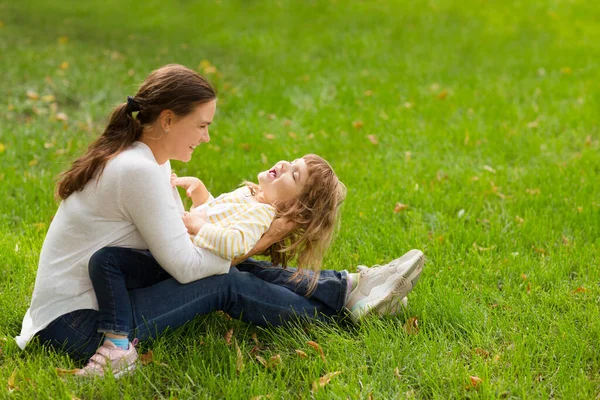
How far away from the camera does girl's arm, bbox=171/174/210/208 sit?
11.1ft

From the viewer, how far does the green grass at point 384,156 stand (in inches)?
112

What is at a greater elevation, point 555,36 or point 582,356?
point 555,36

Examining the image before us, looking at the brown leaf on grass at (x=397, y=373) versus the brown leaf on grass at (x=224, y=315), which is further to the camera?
the brown leaf on grass at (x=224, y=315)

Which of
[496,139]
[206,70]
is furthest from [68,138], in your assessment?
[496,139]

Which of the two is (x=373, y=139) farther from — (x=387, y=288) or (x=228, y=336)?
(x=228, y=336)

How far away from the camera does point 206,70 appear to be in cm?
826

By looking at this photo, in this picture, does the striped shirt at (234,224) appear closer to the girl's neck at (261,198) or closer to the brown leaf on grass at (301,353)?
the girl's neck at (261,198)

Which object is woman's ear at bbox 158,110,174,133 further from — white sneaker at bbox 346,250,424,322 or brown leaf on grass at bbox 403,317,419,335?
brown leaf on grass at bbox 403,317,419,335

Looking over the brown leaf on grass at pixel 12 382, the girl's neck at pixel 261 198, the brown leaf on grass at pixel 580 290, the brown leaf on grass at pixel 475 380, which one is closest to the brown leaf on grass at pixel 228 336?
the girl's neck at pixel 261 198

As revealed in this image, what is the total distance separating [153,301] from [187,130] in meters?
0.74

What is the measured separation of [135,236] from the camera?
2.84 metres

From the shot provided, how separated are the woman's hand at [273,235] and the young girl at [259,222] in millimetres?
28

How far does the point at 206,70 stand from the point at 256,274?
5366 millimetres

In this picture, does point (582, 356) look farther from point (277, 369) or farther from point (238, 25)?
point (238, 25)
